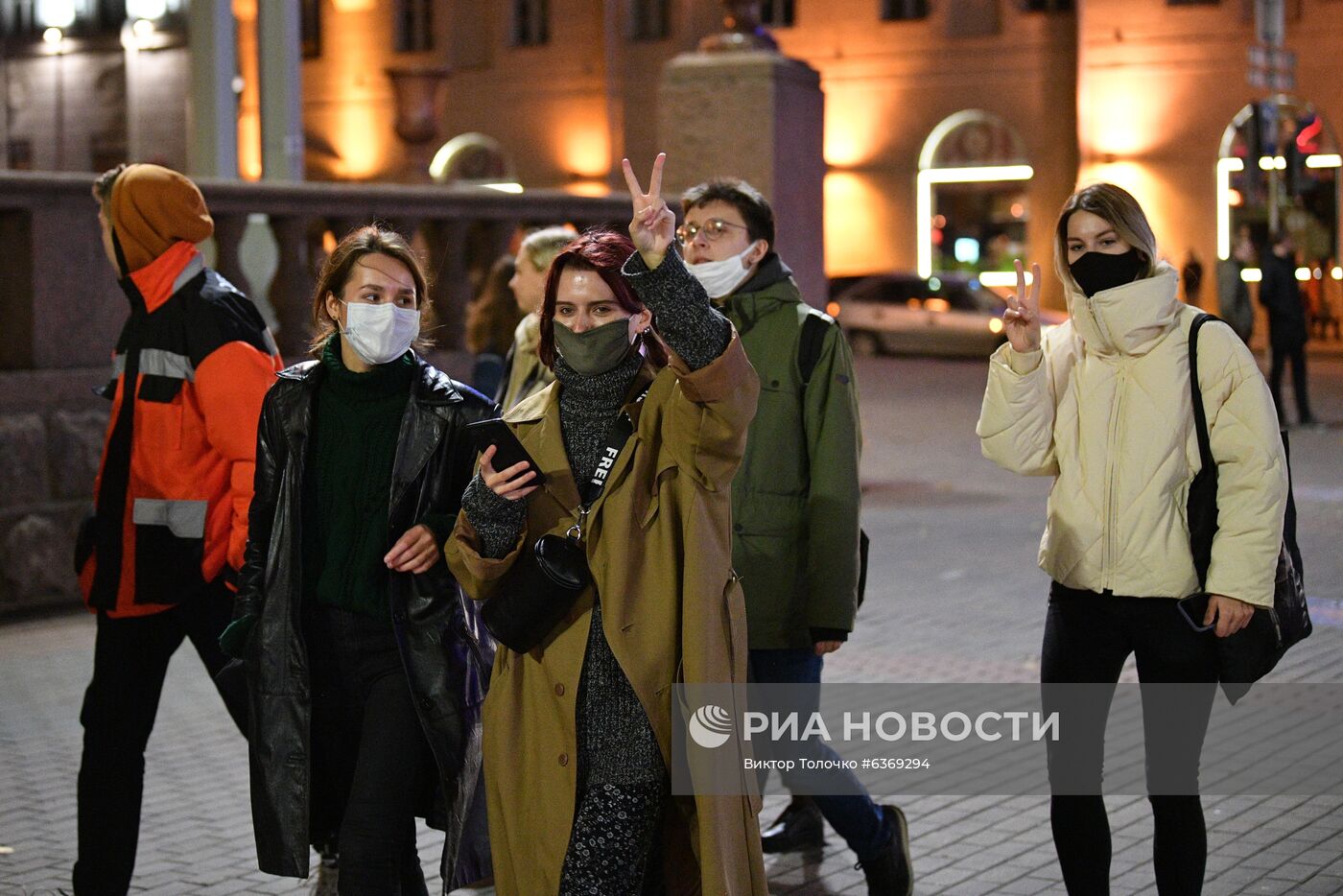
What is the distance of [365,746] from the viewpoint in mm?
4371

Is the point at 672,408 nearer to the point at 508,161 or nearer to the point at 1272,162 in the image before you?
the point at 1272,162

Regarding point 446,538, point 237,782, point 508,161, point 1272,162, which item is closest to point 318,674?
point 446,538

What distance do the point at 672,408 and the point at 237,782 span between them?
11.3 feet

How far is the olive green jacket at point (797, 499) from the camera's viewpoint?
5.21 meters

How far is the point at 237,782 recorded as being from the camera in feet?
22.2

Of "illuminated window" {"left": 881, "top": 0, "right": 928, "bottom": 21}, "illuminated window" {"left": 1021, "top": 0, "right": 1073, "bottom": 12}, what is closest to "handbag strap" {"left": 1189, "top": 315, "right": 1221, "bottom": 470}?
"illuminated window" {"left": 1021, "top": 0, "right": 1073, "bottom": 12}

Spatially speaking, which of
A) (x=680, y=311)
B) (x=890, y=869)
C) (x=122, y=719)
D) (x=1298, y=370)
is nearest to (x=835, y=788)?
(x=890, y=869)

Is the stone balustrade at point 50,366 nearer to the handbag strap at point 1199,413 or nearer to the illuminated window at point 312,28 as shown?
the handbag strap at point 1199,413

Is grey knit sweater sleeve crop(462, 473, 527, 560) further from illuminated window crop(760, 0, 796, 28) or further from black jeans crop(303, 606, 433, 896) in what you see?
illuminated window crop(760, 0, 796, 28)

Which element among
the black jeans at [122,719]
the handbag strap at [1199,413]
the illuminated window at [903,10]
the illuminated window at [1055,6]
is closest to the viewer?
the handbag strap at [1199,413]

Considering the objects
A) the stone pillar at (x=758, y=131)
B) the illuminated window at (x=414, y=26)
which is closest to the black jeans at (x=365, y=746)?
the stone pillar at (x=758, y=131)

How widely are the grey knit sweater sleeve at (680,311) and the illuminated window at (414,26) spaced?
43.6 meters

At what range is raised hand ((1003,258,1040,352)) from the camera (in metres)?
4.71

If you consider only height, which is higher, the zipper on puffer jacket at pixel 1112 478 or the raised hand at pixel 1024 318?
the raised hand at pixel 1024 318
